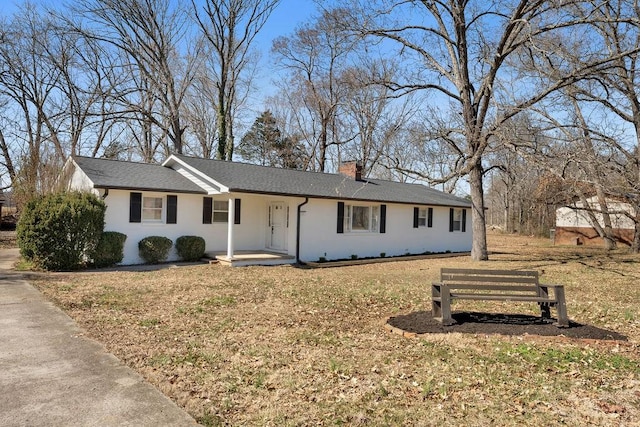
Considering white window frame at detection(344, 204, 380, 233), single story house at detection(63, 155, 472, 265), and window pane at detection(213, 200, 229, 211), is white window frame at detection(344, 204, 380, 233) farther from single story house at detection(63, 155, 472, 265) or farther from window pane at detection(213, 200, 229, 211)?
window pane at detection(213, 200, 229, 211)

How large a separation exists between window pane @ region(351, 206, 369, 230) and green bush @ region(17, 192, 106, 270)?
9060 millimetres

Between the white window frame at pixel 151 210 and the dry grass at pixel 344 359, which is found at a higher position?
the white window frame at pixel 151 210

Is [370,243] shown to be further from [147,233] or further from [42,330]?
[42,330]

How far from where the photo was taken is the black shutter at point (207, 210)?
1595 centimetres

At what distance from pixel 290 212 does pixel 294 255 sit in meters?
1.55

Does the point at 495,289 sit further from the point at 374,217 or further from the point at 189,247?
the point at 374,217

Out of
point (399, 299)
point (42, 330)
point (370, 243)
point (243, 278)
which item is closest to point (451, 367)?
point (399, 299)

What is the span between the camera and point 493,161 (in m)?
21.1

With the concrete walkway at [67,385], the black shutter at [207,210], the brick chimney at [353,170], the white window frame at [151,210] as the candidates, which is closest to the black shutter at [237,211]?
the black shutter at [207,210]

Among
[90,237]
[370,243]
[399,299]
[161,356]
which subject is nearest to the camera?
[161,356]

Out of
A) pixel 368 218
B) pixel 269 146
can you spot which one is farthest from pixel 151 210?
pixel 269 146

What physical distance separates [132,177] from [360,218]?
8590 mm

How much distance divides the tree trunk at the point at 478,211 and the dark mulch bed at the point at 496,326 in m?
10.5

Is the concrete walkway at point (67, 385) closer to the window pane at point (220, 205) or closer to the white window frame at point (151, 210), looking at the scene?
the white window frame at point (151, 210)
